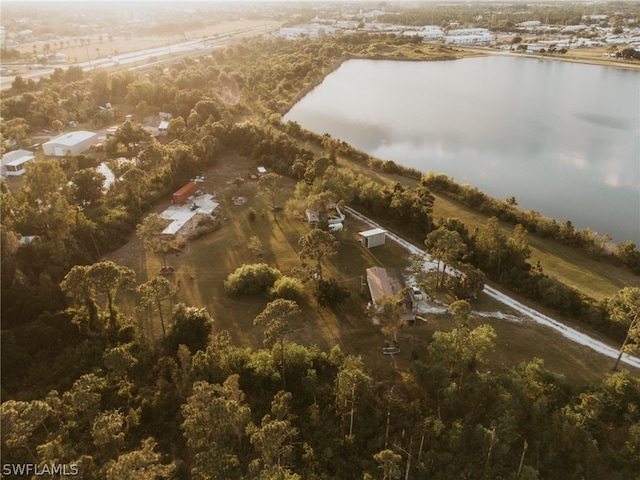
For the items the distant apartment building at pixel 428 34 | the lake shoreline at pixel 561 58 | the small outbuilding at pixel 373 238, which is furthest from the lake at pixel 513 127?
the distant apartment building at pixel 428 34

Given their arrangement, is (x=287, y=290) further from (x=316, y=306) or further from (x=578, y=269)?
(x=578, y=269)

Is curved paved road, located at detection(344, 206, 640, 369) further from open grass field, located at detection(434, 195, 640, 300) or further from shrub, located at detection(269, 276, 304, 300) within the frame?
shrub, located at detection(269, 276, 304, 300)

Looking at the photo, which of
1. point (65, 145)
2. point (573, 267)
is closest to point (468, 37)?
point (65, 145)

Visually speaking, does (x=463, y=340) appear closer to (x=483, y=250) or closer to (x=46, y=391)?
(x=483, y=250)

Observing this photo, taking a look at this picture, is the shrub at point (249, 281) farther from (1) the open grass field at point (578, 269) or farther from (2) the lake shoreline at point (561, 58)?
(2) the lake shoreline at point (561, 58)

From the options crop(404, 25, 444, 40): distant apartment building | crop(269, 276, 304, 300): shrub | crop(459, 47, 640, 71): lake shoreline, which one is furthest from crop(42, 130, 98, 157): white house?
crop(404, 25, 444, 40): distant apartment building

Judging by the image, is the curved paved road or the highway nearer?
the curved paved road

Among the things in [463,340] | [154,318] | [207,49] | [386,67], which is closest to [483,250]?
[463,340]
